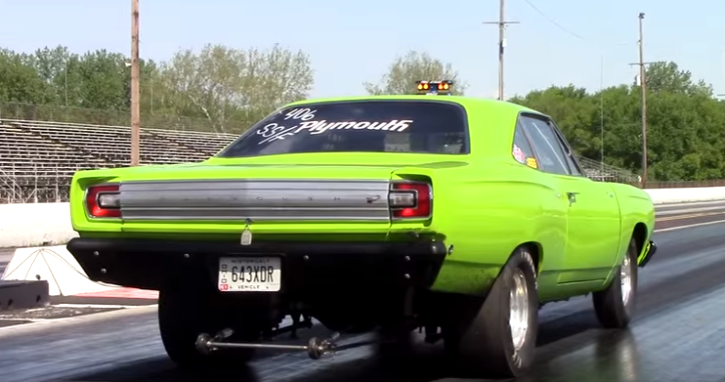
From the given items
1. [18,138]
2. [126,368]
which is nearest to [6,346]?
[126,368]

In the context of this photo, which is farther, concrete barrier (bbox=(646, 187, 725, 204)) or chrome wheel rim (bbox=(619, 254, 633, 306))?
concrete barrier (bbox=(646, 187, 725, 204))

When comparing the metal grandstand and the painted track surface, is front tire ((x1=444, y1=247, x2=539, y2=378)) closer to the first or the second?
the painted track surface

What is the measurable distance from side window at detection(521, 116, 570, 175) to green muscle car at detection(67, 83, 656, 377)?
0.02 meters

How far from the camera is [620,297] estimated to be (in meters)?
9.12

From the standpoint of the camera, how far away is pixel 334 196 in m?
5.75

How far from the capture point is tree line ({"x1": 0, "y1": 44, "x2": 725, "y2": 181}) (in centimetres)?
8000

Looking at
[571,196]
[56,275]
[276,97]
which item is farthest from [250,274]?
[276,97]

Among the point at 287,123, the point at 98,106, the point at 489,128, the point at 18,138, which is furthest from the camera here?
the point at 98,106

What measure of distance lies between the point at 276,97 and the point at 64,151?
36674 millimetres

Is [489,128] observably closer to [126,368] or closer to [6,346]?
[126,368]

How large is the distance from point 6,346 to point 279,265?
3571 millimetres

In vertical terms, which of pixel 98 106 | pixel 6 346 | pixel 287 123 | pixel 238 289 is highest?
pixel 98 106

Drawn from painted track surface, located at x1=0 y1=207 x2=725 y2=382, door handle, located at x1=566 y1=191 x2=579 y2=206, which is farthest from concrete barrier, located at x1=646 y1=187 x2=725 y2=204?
door handle, located at x1=566 y1=191 x2=579 y2=206

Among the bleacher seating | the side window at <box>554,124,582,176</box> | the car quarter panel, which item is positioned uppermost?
the bleacher seating
